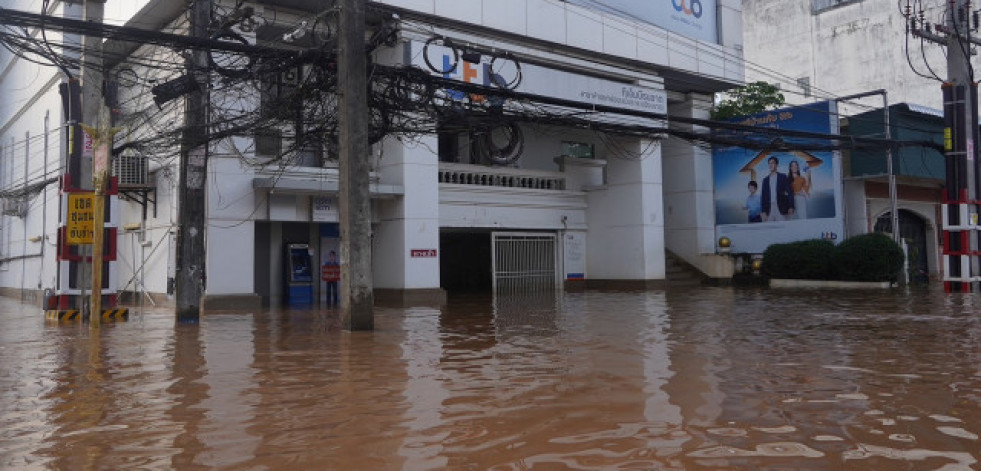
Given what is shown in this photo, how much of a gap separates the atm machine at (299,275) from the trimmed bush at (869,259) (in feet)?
44.3

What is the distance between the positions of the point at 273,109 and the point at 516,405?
868 cm

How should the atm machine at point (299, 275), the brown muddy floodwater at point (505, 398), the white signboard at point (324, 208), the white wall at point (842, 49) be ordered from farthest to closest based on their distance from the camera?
1. the white wall at point (842, 49)
2. the atm machine at point (299, 275)
3. the white signboard at point (324, 208)
4. the brown muddy floodwater at point (505, 398)

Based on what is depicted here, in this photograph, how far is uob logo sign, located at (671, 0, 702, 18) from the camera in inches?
885

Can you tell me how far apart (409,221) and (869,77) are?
2558 centimetres

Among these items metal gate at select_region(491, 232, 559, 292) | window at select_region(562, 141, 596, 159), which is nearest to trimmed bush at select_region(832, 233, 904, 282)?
metal gate at select_region(491, 232, 559, 292)

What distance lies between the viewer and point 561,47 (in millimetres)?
19375

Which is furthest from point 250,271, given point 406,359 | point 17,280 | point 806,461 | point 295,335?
point 17,280

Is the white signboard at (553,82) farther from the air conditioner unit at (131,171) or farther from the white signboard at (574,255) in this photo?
the air conditioner unit at (131,171)

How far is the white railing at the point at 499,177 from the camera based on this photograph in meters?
19.2

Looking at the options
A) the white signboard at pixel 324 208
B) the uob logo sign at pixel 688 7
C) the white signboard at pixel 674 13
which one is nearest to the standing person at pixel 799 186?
the white signboard at pixel 674 13

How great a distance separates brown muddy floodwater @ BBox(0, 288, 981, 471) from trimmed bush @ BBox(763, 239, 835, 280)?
32.5 feet

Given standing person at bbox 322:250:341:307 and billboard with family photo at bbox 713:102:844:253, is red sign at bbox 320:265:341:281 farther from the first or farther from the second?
billboard with family photo at bbox 713:102:844:253

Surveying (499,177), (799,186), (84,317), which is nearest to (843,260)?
(799,186)

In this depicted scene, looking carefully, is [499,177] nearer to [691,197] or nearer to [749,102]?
[691,197]
